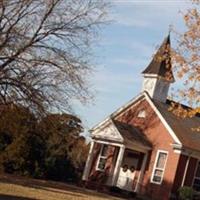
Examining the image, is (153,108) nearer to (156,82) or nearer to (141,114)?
(141,114)

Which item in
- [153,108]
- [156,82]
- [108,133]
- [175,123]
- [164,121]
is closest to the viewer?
[164,121]

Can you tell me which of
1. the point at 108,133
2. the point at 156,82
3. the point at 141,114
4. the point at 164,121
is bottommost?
the point at 108,133

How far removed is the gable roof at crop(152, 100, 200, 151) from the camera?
151 feet

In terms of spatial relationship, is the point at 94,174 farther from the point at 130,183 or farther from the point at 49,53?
the point at 49,53

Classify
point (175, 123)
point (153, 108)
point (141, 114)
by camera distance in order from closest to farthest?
1. point (175, 123)
2. point (153, 108)
3. point (141, 114)

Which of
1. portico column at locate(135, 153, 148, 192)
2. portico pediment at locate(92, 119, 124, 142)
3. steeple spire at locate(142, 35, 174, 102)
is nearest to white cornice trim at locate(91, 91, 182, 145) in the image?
portico pediment at locate(92, 119, 124, 142)

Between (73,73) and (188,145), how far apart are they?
1263 cm

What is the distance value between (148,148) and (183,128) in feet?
10.1

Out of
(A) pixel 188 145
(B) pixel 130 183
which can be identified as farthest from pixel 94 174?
(A) pixel 188 145

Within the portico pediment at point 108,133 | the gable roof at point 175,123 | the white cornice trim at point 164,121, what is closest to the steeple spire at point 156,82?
the gable roof at point 175,123

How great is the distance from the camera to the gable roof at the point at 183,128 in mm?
46062

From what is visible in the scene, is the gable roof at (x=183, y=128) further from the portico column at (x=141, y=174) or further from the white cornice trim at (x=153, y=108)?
the portico column at (x=141, y=174)

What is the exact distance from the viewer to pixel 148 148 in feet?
155

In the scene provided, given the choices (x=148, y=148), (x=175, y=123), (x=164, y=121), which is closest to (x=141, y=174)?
(x=148, y=148)
